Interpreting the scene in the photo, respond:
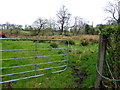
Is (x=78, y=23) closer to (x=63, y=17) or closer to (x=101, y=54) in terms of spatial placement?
(x=63, y=17)

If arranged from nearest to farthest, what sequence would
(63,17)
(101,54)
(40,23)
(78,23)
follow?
(101,54)
(40,23)
(63,17)
(78,23)

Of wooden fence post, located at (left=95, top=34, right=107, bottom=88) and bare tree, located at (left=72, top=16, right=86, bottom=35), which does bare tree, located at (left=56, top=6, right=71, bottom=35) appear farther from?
wooden fence post, located at (left=95, top=34, right=107, bottom=88)

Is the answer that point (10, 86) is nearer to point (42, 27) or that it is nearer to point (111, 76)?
point (111, 76)

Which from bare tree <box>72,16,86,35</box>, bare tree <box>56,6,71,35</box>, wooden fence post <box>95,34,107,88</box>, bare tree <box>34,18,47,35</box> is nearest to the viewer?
wooden fence post <box>95,34,107,88</box>

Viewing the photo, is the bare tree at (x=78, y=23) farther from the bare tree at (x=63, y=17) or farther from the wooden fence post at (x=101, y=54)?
the wooden fence post at (x=101, y=54)

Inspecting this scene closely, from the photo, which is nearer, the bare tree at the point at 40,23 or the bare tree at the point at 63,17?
the bare tree at the point at 40,23

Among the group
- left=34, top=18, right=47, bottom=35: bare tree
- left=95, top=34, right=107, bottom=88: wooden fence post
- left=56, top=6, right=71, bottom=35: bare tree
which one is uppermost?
left=56, top=6, right=71, bottom=35: bare tree

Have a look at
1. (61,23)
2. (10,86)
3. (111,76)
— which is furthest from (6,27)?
(111,76)

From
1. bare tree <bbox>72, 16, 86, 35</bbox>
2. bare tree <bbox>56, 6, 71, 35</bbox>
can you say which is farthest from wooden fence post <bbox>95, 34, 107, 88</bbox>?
bare tree <bbox>72, 16, 86, 35</bbox>

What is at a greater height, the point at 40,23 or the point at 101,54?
the point at 40,23

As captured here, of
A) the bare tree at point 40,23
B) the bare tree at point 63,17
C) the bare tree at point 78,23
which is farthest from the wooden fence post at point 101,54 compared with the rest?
the bare tree at point 78,23

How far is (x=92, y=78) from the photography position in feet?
9.97

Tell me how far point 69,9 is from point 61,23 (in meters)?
5.17

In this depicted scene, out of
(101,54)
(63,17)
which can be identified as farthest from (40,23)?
(101,54)
